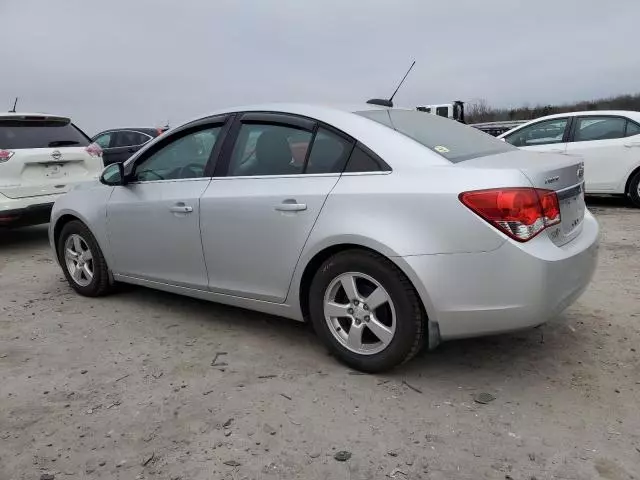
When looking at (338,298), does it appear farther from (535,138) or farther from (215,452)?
(535,138)

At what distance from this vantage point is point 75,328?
4172mm

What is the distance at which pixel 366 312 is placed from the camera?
3141 millimetres

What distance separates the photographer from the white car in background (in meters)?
8.31

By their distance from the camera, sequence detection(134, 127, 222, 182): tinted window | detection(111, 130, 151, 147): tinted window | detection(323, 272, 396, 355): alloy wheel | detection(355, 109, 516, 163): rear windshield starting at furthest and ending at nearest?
detection(111, 130, 151, 147): tinted window
detection(134, 127, 222, 182): tinted window
detection(355, 109, 516, 163): rear windshield
detection(323, 272, 396, 355): alloy wheel

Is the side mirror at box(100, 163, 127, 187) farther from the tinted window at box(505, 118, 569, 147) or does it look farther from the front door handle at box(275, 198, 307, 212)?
the tinted window at box(505, 118, 569, 147)

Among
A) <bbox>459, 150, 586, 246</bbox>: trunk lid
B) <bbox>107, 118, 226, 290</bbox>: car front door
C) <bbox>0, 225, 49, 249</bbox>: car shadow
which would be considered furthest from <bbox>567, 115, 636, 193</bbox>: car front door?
<bbox>0, 225, 49, 249</bbox>: car shadow

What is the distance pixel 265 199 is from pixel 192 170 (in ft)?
2.74

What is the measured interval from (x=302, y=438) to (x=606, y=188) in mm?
7498

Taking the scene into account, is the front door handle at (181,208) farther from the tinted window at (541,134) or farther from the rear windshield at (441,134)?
the tinted window at (541,134)

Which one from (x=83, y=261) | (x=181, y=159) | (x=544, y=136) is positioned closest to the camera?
(x=181, y=159)

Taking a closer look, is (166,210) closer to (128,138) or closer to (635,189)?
(635,189)

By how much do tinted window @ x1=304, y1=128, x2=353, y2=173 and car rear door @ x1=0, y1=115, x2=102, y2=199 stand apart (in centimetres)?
474

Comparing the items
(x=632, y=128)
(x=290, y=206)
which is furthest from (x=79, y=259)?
(x=632, y=128)

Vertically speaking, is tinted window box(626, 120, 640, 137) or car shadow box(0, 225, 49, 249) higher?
tinted window box(626, 120, 640, 137)
